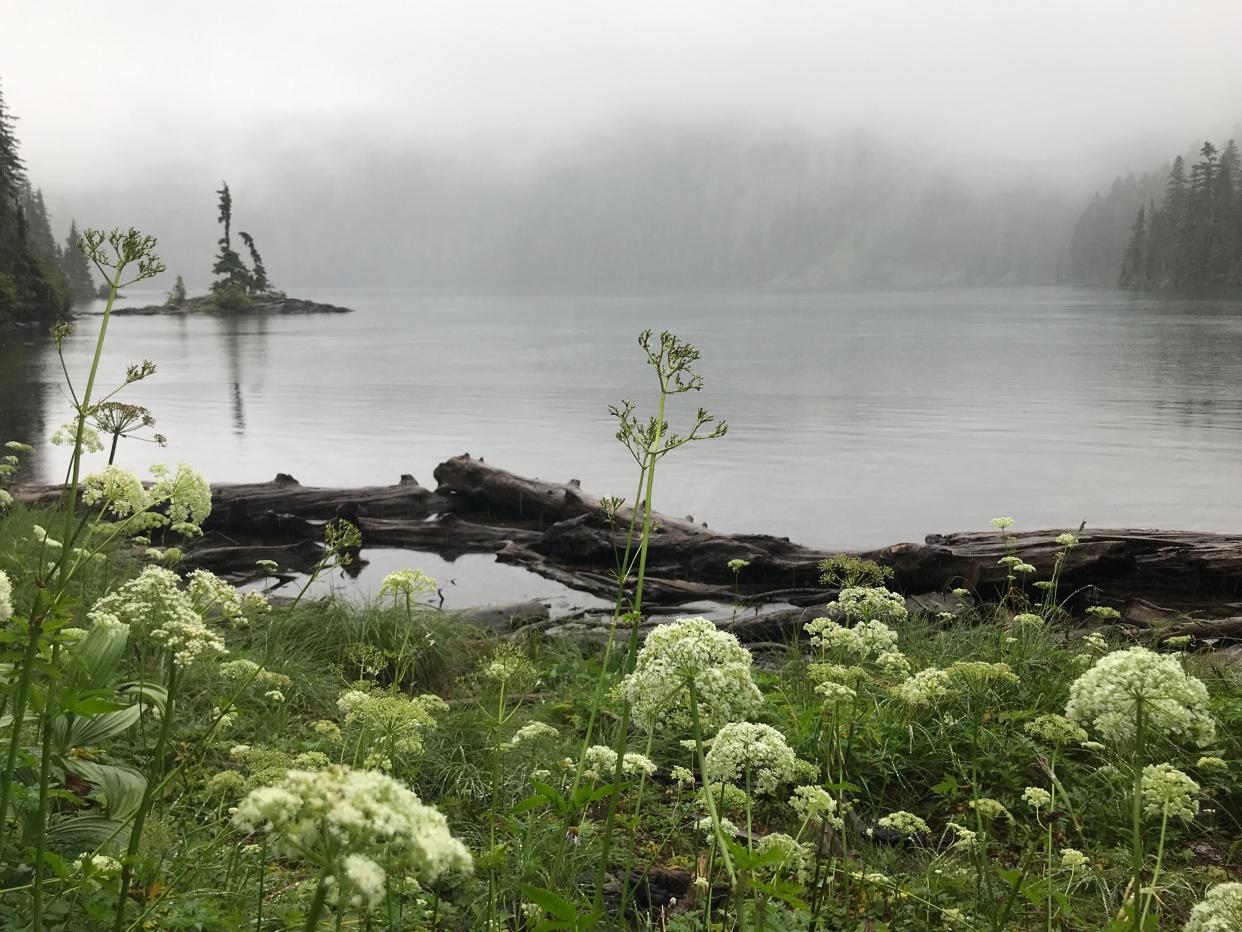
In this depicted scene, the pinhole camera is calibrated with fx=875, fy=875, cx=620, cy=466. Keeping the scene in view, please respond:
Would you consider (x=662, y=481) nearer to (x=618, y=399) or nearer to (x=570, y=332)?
(x=618, y=399)

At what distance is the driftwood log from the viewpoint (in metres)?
9.60

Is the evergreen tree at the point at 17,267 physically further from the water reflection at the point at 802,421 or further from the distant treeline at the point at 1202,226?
the distant treeline at the point at 1202,226

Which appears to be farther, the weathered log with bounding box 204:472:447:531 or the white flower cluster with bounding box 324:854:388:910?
the weathered log with bounding box 204:472:447:531

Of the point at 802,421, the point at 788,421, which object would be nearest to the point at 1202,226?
the point at 802,421

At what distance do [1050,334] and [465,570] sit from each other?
218ft

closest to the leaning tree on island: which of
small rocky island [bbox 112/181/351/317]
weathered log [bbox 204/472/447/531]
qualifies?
small rocky island [bbox 112/181/351/317]

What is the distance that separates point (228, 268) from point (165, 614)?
12058 cm

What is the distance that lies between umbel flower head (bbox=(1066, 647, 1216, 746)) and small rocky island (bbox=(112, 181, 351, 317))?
114 meters

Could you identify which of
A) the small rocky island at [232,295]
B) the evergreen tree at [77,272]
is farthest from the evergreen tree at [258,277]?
the evergreen tree at [77,272]

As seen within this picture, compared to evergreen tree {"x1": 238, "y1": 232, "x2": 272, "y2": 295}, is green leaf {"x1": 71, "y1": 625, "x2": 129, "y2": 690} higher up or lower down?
lower down

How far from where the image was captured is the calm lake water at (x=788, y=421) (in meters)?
17.2

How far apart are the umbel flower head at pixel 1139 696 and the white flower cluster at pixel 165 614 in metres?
2.42

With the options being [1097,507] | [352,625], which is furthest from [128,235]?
[1097,507]

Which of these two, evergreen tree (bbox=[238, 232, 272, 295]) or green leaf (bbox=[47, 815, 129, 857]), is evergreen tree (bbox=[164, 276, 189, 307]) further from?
green leaf (bbox=[47, 815, 129, 857])
